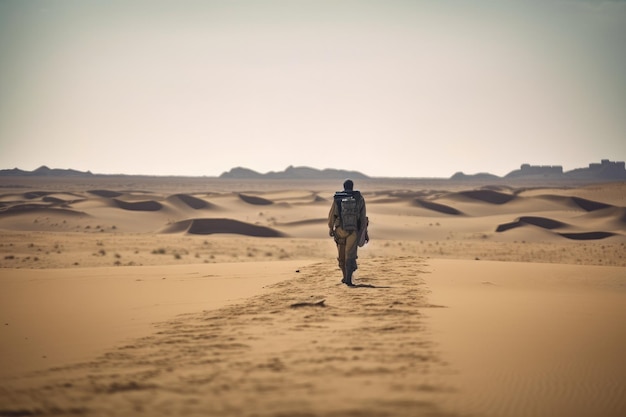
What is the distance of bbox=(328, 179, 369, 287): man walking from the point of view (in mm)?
11211

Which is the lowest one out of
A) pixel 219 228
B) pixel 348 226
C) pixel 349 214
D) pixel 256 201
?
pixel 219 228

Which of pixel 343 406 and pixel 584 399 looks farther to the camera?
pixel 584 399

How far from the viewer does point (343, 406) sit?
4707 mm

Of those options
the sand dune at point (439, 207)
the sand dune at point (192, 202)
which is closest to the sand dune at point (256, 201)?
the sand dune at point (192, 202)

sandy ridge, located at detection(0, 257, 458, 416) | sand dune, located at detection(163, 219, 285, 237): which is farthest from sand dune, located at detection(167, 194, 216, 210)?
sandy ridge, located at detection(0, 257, 458, 416)

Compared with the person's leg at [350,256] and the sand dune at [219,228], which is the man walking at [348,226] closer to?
the person's leg at [350,256]

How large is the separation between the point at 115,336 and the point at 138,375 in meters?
2.10

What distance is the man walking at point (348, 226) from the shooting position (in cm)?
1121

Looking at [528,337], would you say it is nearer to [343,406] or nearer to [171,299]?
[343,406]

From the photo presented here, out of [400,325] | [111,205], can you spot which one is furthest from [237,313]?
[111,205]

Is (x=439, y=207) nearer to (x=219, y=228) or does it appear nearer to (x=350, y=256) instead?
(x=219, y=228)

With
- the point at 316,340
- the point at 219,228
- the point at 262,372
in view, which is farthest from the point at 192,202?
the point at 262,372

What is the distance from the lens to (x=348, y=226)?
11.2 m

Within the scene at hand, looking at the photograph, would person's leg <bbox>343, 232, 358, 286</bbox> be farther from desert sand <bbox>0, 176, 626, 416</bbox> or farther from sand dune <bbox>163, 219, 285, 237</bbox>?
sand dune <bbox>163, 219, 285, 237</bbox>
